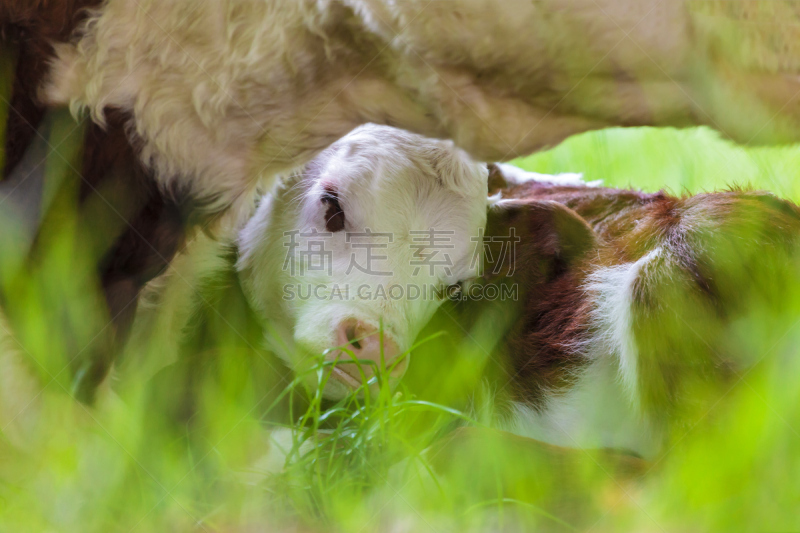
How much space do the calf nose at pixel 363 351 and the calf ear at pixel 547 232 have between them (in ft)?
1.63

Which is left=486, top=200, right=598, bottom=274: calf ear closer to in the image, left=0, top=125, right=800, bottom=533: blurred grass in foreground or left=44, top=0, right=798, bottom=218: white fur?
left=0, top=125, right=800, bottom=533: blurred grass in foreground

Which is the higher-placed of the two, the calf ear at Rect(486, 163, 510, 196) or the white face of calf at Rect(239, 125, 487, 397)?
the white face of calf at Rect(239, 125, 487, 397)

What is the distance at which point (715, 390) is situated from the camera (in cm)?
131

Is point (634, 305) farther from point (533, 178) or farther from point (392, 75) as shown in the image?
point (533, 178)

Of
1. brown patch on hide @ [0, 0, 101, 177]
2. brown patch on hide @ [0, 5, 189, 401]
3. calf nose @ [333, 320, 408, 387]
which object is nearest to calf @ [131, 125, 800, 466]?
calf nose @ [333, 320, 408, 387]

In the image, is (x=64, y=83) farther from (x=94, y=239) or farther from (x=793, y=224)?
(x=793, y=224)

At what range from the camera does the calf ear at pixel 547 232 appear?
1.74m

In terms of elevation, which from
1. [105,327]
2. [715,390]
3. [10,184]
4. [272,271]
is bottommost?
[715,390]

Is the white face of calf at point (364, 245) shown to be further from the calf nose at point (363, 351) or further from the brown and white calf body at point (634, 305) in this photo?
the brown and white calf body at point (634, 305)

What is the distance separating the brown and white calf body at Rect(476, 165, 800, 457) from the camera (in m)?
1.35

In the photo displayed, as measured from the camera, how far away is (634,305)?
145 cm

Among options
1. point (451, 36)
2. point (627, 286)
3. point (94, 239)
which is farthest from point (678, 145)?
point (94, 239)

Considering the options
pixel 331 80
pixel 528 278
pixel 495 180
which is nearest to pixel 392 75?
pixel 331 80

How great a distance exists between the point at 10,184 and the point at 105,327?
1.03ft
